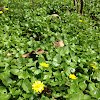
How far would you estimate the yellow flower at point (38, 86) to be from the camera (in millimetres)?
1509

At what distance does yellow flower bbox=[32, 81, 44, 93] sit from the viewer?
1.51 meters

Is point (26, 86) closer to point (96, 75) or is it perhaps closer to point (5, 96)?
point (5, 96)

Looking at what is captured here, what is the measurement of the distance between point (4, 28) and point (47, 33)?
1.05 m

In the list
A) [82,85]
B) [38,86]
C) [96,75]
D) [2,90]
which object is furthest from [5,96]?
[96,75]

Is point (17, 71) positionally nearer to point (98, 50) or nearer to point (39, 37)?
point (39, 37)

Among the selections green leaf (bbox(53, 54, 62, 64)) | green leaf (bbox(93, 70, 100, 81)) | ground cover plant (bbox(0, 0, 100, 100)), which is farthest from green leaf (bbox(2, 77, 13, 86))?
green leaf (bbox(93, 70, 100, 81))

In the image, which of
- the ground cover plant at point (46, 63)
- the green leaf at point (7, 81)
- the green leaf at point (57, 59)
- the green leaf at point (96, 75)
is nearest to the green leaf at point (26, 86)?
the ground cover plant at point (46, 63)

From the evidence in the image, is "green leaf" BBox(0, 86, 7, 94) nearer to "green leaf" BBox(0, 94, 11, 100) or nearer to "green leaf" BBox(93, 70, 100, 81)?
"green leaf" BBox(0, 94, 11, 100)

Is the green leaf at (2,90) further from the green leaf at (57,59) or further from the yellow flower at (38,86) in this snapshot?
the green leaf at (57,59)

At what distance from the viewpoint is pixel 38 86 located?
154 centimetres

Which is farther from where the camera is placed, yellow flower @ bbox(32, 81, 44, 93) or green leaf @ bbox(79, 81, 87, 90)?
green leaf @ bbox(79, 81, 87, 90)

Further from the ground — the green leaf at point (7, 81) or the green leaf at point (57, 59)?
the green leaf at point (57, 59)

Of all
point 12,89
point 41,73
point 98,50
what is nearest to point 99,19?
point 98,50

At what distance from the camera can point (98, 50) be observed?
255 centimetres
